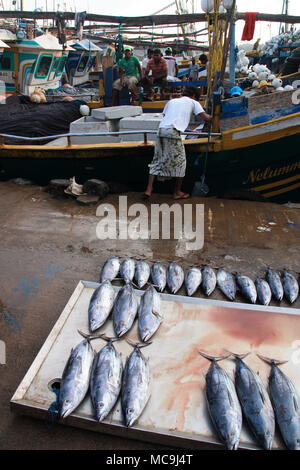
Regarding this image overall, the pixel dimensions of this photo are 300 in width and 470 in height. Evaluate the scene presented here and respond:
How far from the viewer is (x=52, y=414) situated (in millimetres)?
2119

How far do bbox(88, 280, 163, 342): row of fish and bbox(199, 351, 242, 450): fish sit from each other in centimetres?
65

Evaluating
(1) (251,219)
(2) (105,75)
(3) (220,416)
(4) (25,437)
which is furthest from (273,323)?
(2) (105,75)

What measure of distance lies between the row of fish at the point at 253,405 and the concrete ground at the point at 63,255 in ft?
1.57

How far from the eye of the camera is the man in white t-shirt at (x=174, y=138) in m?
5.71

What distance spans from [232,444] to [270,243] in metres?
3.23

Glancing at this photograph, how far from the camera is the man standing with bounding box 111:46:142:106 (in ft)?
28.6

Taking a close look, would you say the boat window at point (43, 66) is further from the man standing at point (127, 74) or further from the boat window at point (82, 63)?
the man standing at point (127, 74)

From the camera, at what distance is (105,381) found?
7.47 feet

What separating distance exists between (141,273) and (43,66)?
16.0 metres

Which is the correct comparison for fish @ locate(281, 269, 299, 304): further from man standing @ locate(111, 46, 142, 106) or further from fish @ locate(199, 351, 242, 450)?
man standing @ locate(111, 46, 142, 106)

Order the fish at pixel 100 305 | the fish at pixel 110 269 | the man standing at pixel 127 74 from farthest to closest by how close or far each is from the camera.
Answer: the man standing at pixel 127 74 → the fish at pixel 110 269 → the fish at pixel 100 305

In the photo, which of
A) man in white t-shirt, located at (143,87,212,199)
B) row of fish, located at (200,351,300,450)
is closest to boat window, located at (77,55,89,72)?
man in white t-shirt, located at (143,87,212,199)

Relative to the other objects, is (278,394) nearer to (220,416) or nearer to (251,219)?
(220,416)

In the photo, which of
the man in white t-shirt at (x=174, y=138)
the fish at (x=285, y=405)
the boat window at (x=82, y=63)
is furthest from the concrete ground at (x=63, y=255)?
the boat window at (x=82, y=63)
